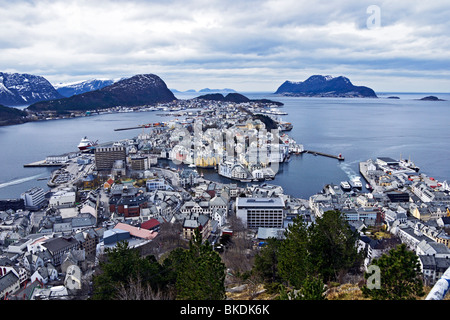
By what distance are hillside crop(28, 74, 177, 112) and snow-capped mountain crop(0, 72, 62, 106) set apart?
999cm

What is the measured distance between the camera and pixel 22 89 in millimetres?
40562

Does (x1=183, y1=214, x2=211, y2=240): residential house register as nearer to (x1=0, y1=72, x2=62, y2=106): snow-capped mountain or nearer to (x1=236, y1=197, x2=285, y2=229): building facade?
(x1=236, y1=197, x2=285, y2=229): building facade

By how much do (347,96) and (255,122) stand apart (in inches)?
1732

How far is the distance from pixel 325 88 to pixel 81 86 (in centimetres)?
4851

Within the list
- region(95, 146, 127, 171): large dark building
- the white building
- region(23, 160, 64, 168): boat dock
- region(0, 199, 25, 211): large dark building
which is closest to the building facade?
the white building

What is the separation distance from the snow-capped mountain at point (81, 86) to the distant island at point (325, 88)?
3829 cm

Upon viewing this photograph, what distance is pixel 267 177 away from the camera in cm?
948

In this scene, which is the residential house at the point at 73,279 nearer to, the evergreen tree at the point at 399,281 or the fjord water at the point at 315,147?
the evergreen tree at the point at 399,281

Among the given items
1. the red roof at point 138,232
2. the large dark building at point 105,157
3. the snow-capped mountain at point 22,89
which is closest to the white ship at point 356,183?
the red roof at point 138,232

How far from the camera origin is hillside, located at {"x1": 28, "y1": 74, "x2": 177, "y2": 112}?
100 ft

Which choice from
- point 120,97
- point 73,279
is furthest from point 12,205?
point 120,97

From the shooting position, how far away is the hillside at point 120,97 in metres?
30.6

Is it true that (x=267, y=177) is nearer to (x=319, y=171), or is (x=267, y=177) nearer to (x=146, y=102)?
(x=319, y=171)
